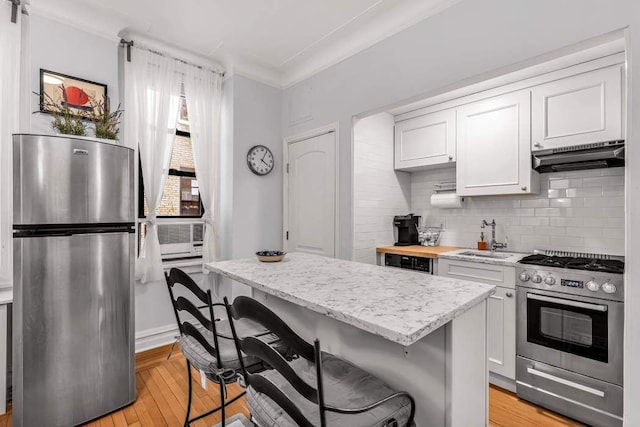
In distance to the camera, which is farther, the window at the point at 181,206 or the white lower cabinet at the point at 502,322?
the window at the point at 181,206

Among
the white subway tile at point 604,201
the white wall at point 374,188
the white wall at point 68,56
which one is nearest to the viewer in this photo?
the white wall at point 68,56

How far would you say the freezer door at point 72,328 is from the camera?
180cm

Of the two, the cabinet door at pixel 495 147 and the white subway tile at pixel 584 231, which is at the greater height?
the cabinet door at pixel 495 147

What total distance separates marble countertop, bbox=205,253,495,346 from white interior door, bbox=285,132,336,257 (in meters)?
1.31

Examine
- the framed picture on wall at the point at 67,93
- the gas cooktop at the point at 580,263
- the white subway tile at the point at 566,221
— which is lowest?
the gas cooktop at the point at 580,263

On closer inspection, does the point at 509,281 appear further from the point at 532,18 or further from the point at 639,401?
the point at 532,18

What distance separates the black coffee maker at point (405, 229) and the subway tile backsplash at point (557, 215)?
1.22ft

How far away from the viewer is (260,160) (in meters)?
3.54

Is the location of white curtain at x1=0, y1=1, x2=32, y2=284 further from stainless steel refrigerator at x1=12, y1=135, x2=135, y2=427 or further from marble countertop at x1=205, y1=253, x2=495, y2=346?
marble countertop at x1=205, y1=253, x2=495, y2=346

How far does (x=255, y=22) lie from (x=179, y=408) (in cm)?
302

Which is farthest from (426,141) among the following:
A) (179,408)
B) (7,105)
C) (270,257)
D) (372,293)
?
(7,105)

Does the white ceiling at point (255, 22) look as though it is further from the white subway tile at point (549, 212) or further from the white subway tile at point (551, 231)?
the white subway tile at point (551, 231)

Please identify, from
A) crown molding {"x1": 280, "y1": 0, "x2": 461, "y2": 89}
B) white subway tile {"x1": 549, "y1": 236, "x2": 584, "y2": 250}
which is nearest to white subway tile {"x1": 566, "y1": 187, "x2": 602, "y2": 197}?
white subway tile {"x1": 549, "y1": 236, "x2": 584, "y2": 250}

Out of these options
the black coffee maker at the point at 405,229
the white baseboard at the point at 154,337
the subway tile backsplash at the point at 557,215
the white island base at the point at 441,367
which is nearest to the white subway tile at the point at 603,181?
the subway tile backsplash at the point at 557,215
